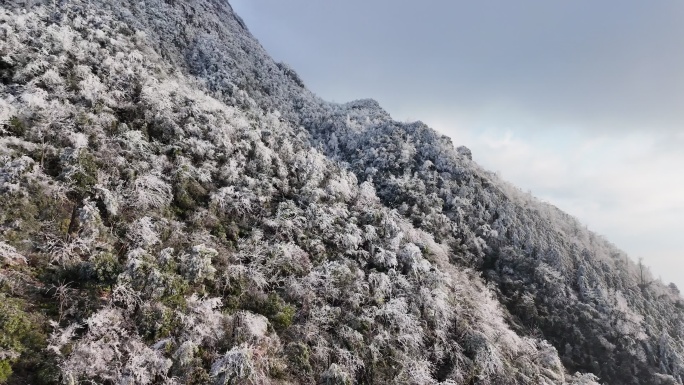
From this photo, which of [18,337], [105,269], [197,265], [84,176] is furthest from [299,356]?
[84,176]

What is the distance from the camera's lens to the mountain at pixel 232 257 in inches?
1129

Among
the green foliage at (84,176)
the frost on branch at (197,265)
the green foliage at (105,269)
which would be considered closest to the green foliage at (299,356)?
the frost on branch at (197,265)

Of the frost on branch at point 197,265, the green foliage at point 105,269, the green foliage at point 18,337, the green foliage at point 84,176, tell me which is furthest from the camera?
the green foliage at point 84,176

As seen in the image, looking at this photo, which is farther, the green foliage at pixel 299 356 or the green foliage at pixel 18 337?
the green foliage at pixel 299 356

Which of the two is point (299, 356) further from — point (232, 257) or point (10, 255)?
point (10, 255)

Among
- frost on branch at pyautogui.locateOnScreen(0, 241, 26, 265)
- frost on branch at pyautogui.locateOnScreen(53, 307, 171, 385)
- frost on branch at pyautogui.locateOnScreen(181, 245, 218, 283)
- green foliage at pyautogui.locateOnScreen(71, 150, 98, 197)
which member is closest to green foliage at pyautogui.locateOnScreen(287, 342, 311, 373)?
frost on branch at pyautogui.locateOnScreen(181, 245, 218, 283)

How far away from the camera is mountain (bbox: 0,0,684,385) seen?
28.7 meters

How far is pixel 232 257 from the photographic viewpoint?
40.1 m

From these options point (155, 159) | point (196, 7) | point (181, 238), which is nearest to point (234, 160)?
point (155, 159)

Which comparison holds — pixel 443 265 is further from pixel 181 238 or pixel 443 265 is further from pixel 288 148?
pixel 181 238

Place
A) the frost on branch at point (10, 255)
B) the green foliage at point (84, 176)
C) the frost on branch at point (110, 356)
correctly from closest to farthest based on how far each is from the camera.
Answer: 1. the frost on branch at point (110, 356)
2. the frost on branch at point (10, 255)
3. the green foliage at point (84, 176)

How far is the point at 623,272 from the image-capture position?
92.6m

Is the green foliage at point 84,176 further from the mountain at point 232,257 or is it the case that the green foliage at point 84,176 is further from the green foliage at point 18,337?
the green foliage at point 18,337

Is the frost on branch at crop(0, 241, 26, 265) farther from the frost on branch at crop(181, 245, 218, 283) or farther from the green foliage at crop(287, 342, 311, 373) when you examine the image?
the green foliage at crop(287, 342, 311, 373)
